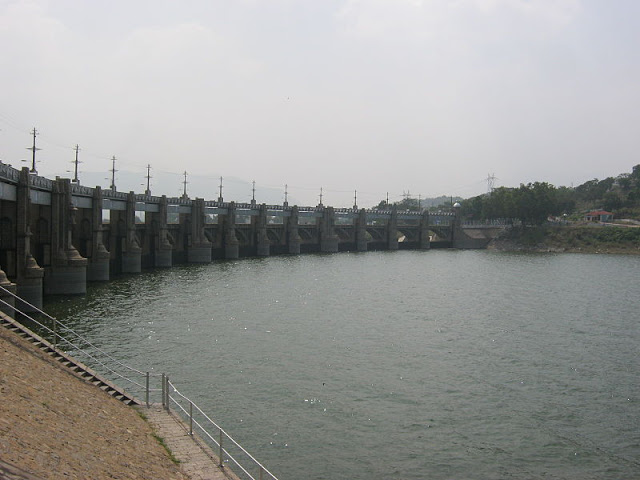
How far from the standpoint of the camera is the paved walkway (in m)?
17.8

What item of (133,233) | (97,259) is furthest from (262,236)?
(97,259)

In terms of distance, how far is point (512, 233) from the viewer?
182750 mm

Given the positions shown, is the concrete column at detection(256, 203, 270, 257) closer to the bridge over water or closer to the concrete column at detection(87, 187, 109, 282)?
the bridge over water

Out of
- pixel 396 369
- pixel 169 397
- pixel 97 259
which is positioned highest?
pixel 97 259

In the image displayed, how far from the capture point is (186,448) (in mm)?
19500

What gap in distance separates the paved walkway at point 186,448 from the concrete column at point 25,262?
30.8 m

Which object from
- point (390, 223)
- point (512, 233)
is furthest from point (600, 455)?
point (512, 233)

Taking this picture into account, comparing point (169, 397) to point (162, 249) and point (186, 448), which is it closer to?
point (186, 448)

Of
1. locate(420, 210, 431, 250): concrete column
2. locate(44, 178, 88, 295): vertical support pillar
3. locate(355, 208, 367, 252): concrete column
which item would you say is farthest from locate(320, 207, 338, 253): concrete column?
locate(44, 178, 88, 295): vertical support pillar

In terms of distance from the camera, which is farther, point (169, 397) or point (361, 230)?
point (361, 230)

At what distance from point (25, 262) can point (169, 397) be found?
107 ft

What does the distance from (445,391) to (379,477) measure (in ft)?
37.0

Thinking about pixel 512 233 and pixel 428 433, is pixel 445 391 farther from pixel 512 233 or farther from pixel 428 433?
pixel 512 233

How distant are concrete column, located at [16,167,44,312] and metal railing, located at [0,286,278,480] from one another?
126 cm
